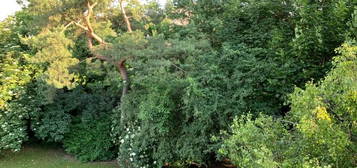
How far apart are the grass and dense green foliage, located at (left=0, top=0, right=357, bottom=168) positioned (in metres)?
0.48

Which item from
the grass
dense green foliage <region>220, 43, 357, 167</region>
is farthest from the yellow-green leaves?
dense green foliage <region>220, 43, 357, 167</region>

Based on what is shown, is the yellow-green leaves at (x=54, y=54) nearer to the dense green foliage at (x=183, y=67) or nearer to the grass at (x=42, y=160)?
the dense green foliage at (x=183, y=67)

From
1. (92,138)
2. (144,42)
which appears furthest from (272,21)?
(92,138)

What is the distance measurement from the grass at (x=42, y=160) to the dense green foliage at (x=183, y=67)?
19.0 inches

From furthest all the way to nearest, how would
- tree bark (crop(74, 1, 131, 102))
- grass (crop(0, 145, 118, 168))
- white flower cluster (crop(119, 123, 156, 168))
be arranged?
1. grass (crop(0, 145, 118, 168))
2. tree bark (crop(74, 1, 131, 102))
3. white flower cluster (crop(119, 123, 156, 168))

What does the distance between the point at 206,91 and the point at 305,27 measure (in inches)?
90.2

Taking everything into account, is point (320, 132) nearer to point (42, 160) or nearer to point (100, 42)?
point (100, 42)

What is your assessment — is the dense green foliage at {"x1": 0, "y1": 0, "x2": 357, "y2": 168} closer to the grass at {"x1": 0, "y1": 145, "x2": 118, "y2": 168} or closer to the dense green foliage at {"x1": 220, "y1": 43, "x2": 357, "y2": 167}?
the dense green foliage at {"x1": 220, "y1": 43, "x2": 357, "y2": 167}

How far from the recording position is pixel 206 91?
5.92 meters

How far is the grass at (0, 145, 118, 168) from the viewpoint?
28.5ft

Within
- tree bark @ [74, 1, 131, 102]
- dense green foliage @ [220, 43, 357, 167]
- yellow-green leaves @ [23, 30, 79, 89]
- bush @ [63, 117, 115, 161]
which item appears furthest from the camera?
bush @ [63, 117, 115, 161]

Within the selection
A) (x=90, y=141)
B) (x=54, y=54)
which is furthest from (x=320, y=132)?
(x=90, y=141)

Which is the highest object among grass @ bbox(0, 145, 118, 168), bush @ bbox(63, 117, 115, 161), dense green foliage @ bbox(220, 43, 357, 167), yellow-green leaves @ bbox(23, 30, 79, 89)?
yellow-green leaves @ bbox(23, 30, 79, 89)

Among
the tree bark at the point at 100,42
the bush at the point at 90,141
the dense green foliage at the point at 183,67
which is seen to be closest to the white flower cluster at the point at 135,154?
the dense green foliage at the point at 183,67
